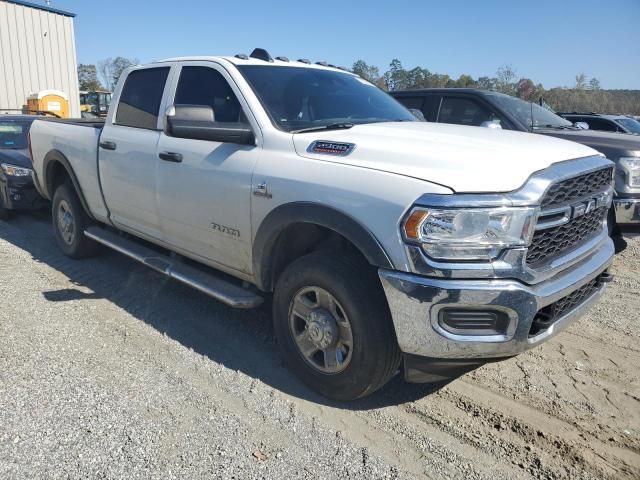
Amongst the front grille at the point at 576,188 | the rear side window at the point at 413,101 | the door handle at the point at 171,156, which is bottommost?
the door handle at the point at 171,156

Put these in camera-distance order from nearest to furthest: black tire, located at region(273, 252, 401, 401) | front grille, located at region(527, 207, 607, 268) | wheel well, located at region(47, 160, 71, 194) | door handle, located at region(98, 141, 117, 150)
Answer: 1. front grille, located at region(527, 207, 607, 268)
2. black tire, located at region(273, 252, 401, 401)
3. door handle, located at region(98, 141, 117, 150)
4. wheel well, located at region(47, 160, 71, 194)

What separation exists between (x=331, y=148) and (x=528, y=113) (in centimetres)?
460

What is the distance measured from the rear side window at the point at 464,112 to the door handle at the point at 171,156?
13.5ft

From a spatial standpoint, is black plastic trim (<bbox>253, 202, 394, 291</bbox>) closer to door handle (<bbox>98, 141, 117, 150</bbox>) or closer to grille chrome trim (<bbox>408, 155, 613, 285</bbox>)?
grille chrome trim (<bbox>408, 155, 613, 285</bbox>)

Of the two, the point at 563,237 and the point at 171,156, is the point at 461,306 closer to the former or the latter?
the point at 563,237

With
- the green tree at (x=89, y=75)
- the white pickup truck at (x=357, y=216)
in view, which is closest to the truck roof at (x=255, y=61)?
the white pickup truck at (x=357, y=216)

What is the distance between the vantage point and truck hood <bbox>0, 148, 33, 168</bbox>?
7594 millimetres

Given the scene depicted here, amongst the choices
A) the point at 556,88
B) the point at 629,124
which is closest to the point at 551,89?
the point at 556,88

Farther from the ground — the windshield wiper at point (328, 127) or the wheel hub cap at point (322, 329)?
the windshield wiper at point (328, 127)

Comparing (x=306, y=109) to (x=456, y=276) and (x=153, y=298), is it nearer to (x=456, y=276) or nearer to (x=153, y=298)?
(x=456, y=276)

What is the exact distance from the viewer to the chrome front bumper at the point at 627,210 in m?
5.30

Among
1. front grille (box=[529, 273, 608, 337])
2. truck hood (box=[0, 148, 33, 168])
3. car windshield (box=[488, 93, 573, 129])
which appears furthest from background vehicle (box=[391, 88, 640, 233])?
truck hood (box=[0, 148, 33, 168])

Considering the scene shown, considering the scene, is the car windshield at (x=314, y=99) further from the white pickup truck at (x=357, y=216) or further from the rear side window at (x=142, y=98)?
the rear side window at (x=142, y=98)

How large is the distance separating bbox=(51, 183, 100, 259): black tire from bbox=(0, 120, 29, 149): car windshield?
10.2 feet
